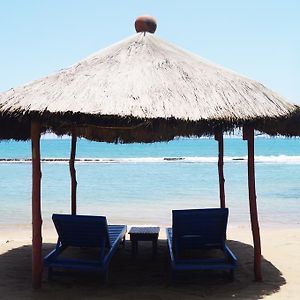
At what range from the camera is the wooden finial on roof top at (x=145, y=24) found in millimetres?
5959

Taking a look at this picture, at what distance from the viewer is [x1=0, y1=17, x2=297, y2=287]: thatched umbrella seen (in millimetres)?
4371

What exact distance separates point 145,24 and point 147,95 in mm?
1730

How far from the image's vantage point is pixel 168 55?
5383 mm

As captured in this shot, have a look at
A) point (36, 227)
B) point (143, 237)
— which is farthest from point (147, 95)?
point (143, 237)

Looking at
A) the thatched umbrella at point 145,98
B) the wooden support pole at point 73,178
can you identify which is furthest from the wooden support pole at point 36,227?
the wooden support pole at point 73,178

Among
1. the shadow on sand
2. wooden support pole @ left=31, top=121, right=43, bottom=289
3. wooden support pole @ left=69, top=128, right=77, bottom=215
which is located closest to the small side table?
the shadow on sand

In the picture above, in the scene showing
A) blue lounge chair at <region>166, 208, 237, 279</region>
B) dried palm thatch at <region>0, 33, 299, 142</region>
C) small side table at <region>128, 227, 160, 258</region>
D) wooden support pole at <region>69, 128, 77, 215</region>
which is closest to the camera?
dried palm thatch at <region>0, 33, 299, 142</region>

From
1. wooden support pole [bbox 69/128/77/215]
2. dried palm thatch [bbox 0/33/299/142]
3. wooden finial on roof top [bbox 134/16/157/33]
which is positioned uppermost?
wooden finial on roof top [bbox 134/16/157/33]

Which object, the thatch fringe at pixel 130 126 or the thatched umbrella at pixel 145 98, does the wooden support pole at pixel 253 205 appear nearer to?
the thatched umbrella at pixel 145 98

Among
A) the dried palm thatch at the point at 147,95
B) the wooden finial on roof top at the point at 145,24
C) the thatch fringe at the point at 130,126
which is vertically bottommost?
the thatch fringe at the point at 130,126

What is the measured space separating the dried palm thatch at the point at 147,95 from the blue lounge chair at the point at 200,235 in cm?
88

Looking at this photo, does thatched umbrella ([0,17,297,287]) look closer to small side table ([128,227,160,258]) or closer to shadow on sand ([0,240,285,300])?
shadow on sand ([0,240,285,300])

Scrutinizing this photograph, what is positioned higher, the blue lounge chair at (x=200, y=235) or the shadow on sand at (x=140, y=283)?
the blue lounge chair at (x=200, y=235)

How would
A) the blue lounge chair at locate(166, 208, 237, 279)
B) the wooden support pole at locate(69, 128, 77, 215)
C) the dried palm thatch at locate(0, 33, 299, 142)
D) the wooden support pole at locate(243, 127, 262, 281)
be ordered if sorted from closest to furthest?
1. the dried palm thatch at locate(0, 33, 299, 142)
2. the blue lounge chair at locate(166, 208, 237, 279)
3. the wooden support pole at locate(243, 127, 262, 281)
4. the wooden support pole at locate(69, 128, 77, 215)
